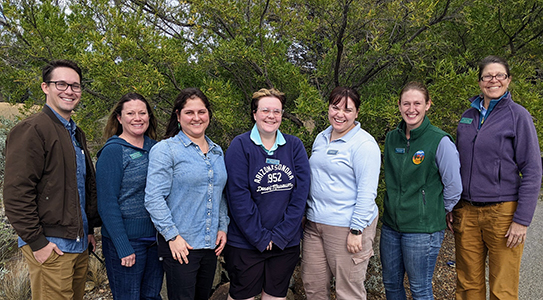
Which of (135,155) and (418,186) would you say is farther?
(418,186)

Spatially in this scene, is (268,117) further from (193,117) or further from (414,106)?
(414,106)

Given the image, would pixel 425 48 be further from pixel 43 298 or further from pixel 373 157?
pixel 43 298

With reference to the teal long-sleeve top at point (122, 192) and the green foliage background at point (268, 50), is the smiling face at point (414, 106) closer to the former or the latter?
the green foliage background at point (268, 50)

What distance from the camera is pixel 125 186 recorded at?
2.54m

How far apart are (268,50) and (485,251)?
2.96 meters

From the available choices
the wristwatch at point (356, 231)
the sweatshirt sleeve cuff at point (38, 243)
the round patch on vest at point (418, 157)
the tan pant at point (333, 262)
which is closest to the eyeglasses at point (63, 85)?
the sweatshirt sleeve cuff at point (38, 243)

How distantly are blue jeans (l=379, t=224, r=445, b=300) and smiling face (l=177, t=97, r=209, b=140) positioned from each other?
183 cm

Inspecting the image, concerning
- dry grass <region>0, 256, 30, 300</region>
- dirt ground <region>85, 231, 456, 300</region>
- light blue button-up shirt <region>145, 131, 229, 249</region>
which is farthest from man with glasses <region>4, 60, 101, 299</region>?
dry grass <region>0, 256, 30, 300</region>

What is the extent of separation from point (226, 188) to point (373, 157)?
1190 mm

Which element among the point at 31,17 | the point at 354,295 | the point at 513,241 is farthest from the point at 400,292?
the point at 31,17

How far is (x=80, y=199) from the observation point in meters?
Result: 2.52

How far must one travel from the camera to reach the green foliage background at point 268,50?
3461 mm

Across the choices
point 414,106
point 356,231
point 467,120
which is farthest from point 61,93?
point 467,120

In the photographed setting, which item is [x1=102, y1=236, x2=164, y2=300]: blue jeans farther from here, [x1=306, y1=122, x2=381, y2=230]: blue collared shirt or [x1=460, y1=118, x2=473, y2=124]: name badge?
[x1=460, y1=118, x2=473, y2=124]: name badge
